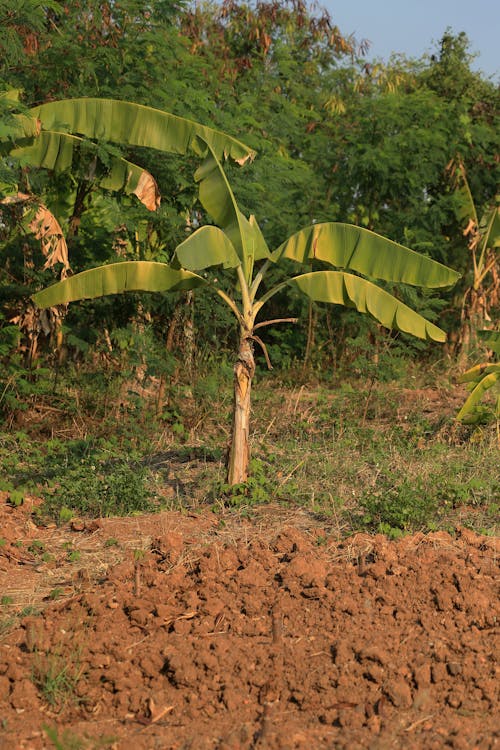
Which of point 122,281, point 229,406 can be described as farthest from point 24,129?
point 229,406

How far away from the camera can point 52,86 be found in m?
9.84

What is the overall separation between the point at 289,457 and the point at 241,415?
3.96ft

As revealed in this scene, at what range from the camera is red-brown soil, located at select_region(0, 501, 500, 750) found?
3.96 m

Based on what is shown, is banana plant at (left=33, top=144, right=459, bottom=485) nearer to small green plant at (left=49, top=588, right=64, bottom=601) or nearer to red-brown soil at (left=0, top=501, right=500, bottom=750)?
red-brown soil at (left=0, top=501, right=500, bottom=750)

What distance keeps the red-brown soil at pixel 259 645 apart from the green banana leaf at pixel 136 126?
3792 mm

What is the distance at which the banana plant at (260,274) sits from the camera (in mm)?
7055

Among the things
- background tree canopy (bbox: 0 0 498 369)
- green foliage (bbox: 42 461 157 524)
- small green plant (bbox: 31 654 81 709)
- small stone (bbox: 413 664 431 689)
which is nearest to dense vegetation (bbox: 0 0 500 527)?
background tree canopy (bbox: 0 0 498 369)

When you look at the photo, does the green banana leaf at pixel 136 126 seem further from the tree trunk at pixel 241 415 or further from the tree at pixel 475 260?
the tree at pixel 475 260

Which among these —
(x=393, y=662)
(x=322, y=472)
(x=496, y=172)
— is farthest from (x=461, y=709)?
(x=496, y=172)

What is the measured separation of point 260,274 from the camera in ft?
24.0

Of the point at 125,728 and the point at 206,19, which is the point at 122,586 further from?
Answer: the point at 206,19

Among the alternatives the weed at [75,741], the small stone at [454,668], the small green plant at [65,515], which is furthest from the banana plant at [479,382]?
the weed at [75,741]

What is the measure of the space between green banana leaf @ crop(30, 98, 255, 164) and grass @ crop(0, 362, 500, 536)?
9.33 ft

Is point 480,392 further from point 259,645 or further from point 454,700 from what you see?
point 454,700
